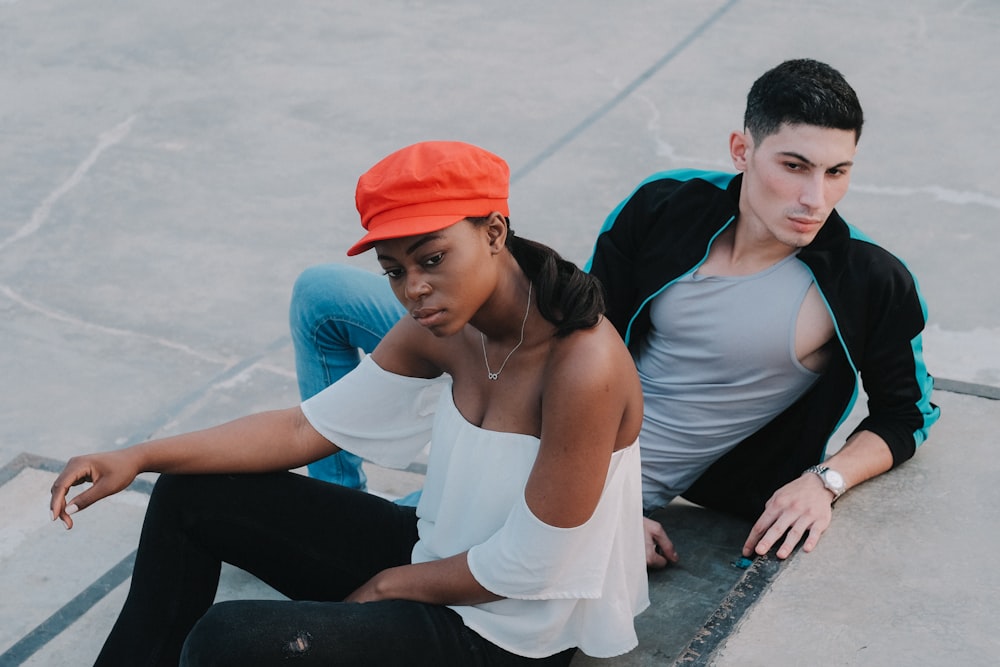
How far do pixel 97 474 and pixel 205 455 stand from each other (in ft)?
0.59

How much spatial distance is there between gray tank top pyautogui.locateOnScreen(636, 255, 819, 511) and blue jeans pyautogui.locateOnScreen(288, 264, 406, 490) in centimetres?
59

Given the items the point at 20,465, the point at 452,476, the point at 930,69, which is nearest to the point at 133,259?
the point at 20,465

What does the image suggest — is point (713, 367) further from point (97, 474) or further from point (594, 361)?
point (97, 474)

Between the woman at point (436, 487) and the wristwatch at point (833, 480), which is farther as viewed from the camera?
the wristwatch at point (833, 480)

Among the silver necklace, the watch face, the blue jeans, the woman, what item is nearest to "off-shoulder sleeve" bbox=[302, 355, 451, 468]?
the woman

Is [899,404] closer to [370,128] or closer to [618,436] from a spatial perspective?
[618,436]

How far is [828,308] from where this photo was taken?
2.10 m

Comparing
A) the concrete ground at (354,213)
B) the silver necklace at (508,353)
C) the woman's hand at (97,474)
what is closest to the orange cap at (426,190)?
the silver necklace at (508,353)

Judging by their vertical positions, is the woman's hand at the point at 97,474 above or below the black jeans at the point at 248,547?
above

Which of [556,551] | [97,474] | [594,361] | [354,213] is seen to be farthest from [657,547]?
[354,213]

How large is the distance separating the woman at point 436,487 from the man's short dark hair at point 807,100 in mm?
560

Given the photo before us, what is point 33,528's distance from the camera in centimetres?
277

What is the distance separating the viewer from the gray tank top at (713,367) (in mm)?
2156

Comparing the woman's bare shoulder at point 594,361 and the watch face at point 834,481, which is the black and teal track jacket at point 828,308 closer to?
the watch face at point 834,481
